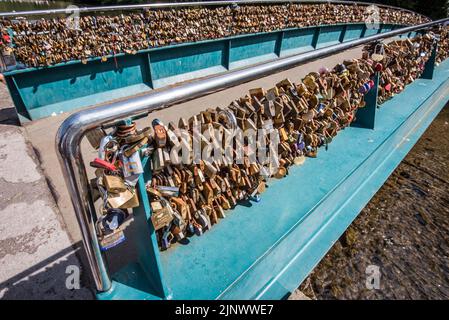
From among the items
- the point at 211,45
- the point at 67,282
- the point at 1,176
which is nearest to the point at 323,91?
the point at 67,282

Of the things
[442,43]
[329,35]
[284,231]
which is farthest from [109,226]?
[329,35]

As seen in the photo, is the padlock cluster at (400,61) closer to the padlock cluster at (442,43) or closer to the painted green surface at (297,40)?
the padlock cluster at (442,43)

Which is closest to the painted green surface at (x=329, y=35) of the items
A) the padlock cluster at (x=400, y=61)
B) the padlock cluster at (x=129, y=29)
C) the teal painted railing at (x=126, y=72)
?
the padlock cluster at (x=129, y=29)

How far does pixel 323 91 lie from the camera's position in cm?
238

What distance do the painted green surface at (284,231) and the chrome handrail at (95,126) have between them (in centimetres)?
41

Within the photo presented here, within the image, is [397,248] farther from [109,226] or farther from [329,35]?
[329,35]

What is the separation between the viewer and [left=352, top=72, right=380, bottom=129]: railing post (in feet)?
10.3

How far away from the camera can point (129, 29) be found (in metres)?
5.88

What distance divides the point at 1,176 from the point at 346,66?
4.15 m

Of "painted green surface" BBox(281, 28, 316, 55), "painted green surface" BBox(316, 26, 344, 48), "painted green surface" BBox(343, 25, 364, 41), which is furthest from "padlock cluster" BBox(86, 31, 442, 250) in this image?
"painted green surface" BBox(343, 25, 364, 41)

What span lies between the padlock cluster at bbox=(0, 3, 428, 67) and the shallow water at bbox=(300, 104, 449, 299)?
17.3 feet

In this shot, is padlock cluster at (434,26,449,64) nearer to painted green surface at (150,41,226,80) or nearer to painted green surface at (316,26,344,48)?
painted green surface at (150,41,226,80)

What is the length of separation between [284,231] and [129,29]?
5.64 metres

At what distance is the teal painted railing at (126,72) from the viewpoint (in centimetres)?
491
